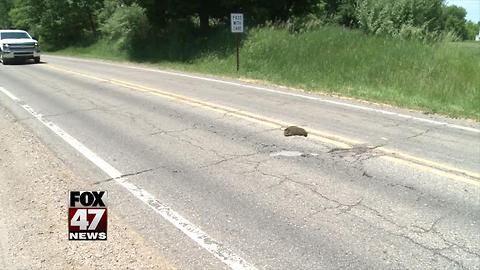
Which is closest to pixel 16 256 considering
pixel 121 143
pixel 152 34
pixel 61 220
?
pixel 61 220

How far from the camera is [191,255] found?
407 centimetres

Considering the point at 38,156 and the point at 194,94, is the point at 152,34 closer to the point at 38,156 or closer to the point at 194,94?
the point at 194,94

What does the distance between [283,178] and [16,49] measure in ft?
77.9

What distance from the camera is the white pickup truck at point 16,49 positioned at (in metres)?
25.2

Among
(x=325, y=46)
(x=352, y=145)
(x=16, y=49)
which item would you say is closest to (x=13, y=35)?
(x=16, y=49)

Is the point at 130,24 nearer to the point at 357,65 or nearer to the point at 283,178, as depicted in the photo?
the point at 357,65

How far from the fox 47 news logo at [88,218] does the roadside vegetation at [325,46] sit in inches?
326

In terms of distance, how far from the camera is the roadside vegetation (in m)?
13.1

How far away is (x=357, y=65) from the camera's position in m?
15.7

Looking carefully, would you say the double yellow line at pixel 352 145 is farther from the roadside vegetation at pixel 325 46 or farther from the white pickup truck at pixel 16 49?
the white pickup truck at pixel 16 49

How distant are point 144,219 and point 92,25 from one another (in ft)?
142

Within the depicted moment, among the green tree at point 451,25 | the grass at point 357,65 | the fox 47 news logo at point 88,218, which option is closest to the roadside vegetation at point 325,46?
the grass at point 357,65

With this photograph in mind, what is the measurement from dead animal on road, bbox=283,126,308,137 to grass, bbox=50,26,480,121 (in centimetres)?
393

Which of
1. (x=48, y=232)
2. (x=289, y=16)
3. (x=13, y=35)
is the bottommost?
(x=48, y=232)
